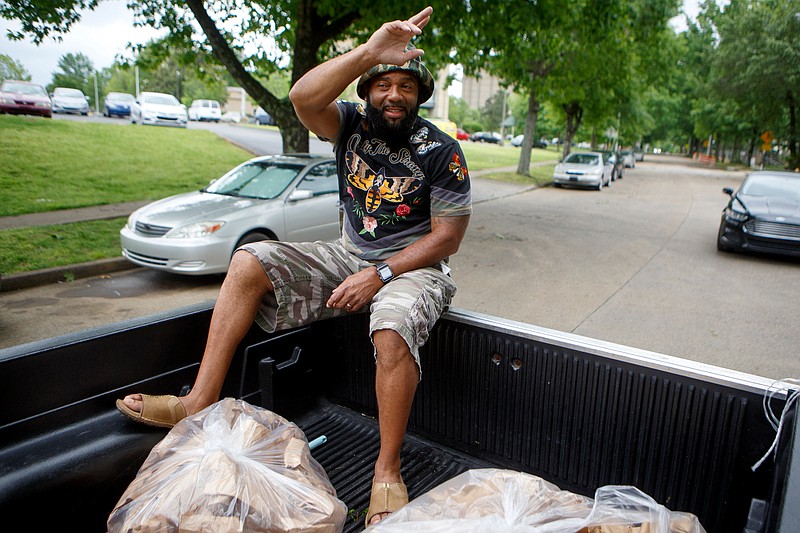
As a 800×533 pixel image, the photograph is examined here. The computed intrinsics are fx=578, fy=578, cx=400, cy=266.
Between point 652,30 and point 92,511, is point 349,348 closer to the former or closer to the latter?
point 92,511

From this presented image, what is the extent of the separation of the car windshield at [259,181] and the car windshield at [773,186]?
9.00 metres

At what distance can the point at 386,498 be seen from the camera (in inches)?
80.5

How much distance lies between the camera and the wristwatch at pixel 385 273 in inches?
96.3

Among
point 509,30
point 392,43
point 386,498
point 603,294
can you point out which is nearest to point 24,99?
point 509,30

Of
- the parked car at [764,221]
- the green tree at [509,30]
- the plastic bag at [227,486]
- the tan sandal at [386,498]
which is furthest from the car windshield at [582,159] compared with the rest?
the plastic bag at [227,486]

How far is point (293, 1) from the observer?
9.66 meters

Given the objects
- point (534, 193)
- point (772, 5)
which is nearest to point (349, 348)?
point (534, 193)

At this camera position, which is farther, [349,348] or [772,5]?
[772,5]

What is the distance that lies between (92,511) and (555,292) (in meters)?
6.59

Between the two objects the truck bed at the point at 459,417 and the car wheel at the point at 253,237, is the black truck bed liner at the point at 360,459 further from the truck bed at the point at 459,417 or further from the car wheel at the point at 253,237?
the car wheel at the point at 253,237

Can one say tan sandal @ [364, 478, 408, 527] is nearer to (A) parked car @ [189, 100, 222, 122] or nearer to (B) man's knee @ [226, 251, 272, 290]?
(B) man's knee @ [226, 251, 272, 290]

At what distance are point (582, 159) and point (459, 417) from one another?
24.1m

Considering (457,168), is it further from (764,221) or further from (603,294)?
(764,221)

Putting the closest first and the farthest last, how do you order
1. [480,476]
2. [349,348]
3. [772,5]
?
[480,476] → [349,348] → [772,5]
